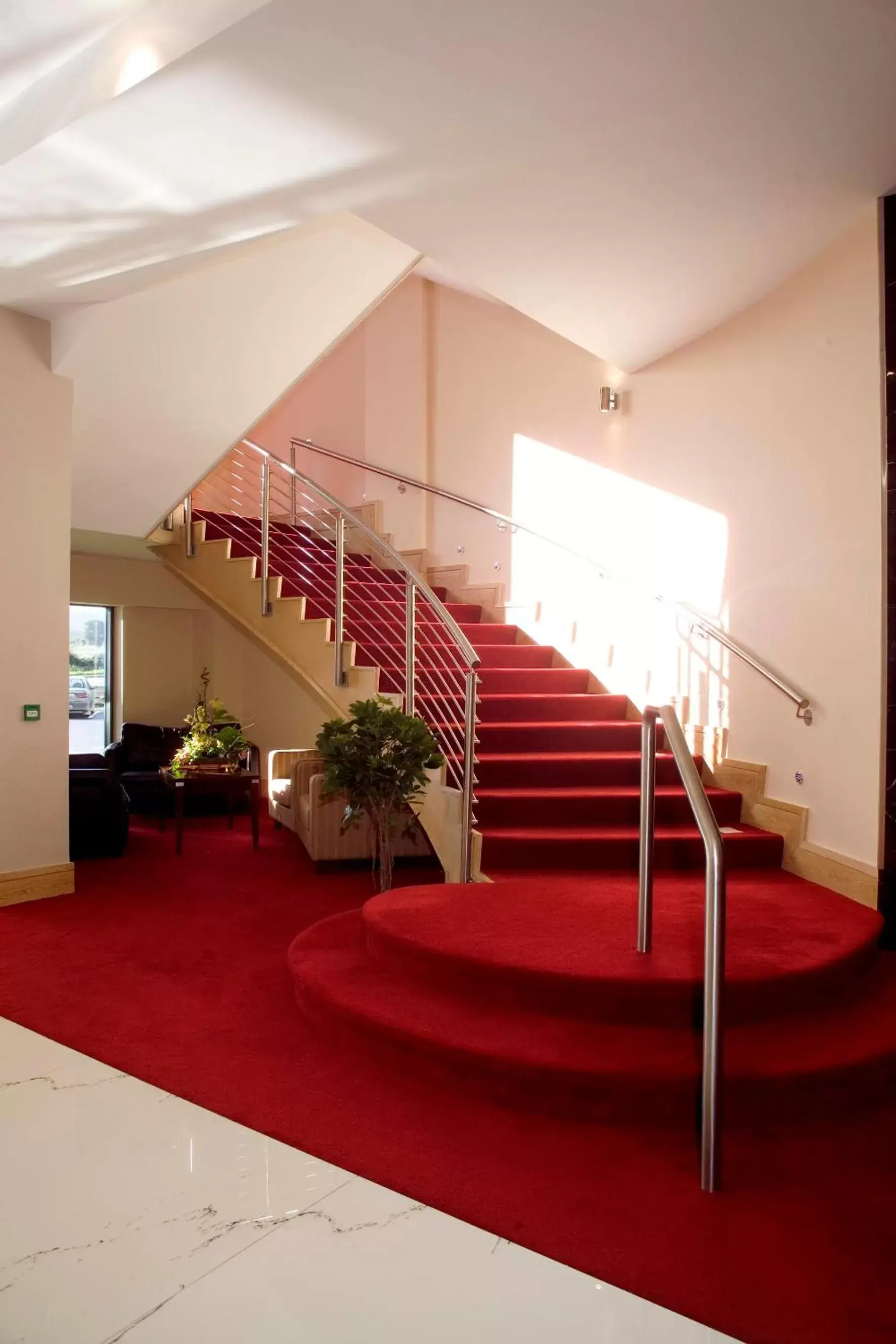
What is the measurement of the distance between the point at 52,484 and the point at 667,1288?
501 centimetres

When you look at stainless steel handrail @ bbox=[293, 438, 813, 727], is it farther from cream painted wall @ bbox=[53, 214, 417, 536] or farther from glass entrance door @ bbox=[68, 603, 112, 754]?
glass entrance door @ bbox=[68, 603, 112, 754]

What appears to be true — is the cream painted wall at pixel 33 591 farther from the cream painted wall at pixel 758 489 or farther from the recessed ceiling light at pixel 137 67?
the cream painted wall at pixel 758 489

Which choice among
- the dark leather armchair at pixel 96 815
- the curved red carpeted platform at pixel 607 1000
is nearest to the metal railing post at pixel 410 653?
the curved red carpeted platform at pixel 607 1000

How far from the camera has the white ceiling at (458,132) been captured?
2.95 metres

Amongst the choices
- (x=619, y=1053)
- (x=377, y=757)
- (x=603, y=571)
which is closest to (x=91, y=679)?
(x=603, y=571)

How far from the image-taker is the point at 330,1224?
2.31m

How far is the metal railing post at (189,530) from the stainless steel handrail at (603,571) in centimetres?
98

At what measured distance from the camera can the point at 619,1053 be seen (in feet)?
9.52

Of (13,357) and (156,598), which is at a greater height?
(13,357)

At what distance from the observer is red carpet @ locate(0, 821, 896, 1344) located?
2.10 meters

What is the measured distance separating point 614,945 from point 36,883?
3.56 metres

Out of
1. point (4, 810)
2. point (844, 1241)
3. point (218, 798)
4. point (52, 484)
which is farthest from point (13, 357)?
point (844, 1241)

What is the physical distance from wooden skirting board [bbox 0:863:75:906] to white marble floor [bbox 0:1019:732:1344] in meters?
2.73

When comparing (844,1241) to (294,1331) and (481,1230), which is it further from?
(294,1331)
